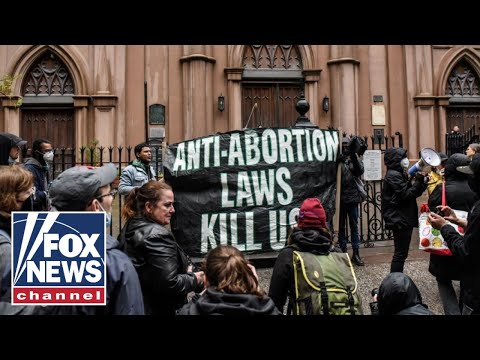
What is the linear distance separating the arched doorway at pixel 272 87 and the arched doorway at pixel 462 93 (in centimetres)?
577

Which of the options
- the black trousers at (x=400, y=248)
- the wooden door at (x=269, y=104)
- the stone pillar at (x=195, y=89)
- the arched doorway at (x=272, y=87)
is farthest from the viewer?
the wooden door at (x=269, y=104)

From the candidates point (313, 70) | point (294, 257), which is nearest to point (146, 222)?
point (294, 257)

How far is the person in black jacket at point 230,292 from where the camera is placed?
2.39 m

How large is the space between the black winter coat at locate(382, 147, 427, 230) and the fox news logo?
4.29 m

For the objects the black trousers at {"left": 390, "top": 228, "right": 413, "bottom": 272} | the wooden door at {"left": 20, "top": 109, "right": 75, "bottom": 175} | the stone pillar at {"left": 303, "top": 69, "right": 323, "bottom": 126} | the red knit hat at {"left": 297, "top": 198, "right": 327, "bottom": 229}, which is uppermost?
the stone pillar at {"left": 303, "top": 69, "right": 323, "bottom": 126}

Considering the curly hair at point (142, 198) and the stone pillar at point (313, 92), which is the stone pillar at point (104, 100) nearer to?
the stone pillar at point (313, 92)

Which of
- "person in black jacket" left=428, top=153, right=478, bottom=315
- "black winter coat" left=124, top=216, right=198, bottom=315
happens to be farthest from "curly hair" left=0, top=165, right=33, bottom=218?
"person in black jacket" left=428, top=153, right=478, bottom=315

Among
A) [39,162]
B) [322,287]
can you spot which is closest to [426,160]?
[322,287]

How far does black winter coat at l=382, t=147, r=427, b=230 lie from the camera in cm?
573

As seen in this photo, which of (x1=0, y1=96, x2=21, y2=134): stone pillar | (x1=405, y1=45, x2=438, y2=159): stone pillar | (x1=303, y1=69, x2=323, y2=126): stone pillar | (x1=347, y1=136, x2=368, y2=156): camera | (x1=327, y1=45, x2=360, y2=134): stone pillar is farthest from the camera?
(x1=405, y1=45, x2=438, y2=159): stone pillar

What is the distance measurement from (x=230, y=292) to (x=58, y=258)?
2.98ft

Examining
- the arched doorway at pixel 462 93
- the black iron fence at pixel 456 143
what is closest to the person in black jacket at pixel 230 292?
the black iron fence at pixel 456 143

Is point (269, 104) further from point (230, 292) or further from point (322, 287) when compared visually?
point (230, 292)

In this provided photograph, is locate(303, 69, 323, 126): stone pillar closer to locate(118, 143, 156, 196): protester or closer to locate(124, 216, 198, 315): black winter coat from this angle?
locate(118, 143, 156, 196): protester
